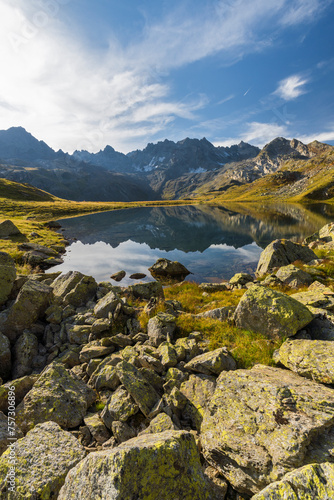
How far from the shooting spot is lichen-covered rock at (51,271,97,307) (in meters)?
17.4

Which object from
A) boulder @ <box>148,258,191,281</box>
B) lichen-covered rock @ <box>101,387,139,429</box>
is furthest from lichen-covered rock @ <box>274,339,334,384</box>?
boulder @ <box>148,258,191,281</box>

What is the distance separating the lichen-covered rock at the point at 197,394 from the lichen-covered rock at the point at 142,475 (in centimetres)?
232

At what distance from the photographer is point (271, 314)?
35.7 feet

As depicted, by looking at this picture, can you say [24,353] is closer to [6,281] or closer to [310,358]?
[6,281]

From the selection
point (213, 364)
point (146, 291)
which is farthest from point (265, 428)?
point (146, 291)

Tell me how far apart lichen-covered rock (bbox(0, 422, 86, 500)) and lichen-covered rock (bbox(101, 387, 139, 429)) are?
1380 millimetres

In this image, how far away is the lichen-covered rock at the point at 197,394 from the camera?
7570 millimetres

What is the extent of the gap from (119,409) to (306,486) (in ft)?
18.7

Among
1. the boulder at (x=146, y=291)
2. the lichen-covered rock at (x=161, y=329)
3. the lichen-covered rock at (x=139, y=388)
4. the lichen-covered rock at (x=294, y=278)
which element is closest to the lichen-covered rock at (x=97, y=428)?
the lichen-covered rock at (x=139, y=388)

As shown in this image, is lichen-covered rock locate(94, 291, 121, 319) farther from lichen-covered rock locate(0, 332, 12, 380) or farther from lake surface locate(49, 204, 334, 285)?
lake surface locate(49, 204, 334, 285)

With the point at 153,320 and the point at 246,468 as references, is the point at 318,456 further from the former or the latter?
the point at 153,320

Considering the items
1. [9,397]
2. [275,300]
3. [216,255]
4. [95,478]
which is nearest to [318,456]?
[95,478]

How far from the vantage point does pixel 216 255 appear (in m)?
46.9

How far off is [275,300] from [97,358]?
9688mm
